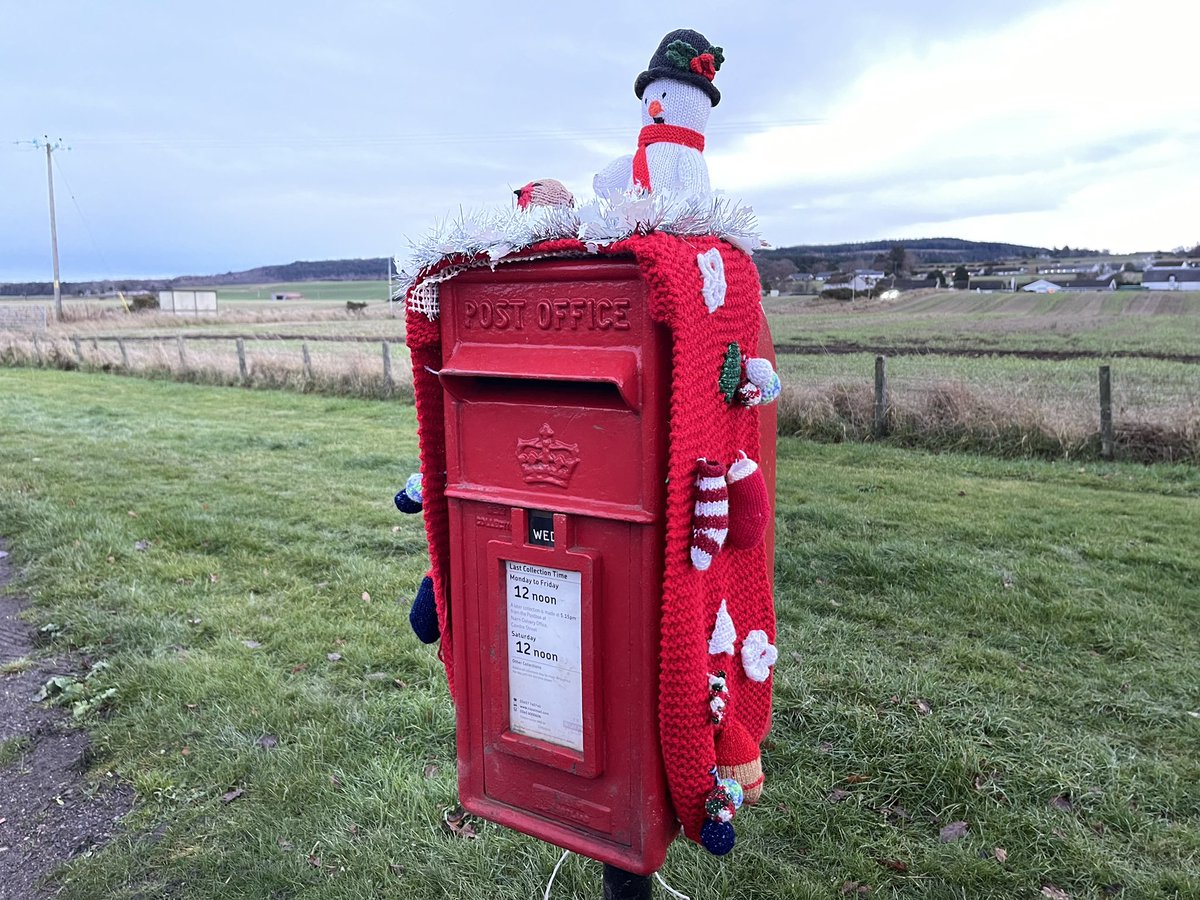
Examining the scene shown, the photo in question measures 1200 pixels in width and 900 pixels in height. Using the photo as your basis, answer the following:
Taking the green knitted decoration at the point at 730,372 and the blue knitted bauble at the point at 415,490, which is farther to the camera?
the blue knitted bauble at the point at 415,490

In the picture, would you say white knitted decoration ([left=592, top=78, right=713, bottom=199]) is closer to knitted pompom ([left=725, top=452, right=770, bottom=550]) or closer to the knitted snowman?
the knitted snowman

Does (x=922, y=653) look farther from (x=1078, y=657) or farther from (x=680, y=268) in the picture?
(x=680, y=268)

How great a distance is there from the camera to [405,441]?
9.05 meters

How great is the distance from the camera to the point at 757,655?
1.96m

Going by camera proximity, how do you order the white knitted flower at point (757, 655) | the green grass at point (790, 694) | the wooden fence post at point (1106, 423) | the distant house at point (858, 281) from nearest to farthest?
the white knitted flower at point (757, 655) → the green grass at point (790, 694) → the wooden fence post at point (1106, 423) → the distant house at point (858, 281)

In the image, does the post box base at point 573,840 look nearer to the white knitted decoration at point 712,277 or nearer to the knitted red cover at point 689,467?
the knitted red cover at point 689,467

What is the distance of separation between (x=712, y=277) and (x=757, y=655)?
91 centimetres

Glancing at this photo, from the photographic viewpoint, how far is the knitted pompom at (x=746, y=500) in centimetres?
167

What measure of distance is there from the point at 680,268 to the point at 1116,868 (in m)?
2.30

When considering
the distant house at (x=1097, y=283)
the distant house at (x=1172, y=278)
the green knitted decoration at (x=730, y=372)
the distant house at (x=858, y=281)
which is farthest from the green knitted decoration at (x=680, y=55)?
the distant house at (x=1097, y=283)

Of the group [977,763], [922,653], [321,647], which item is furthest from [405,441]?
[977,763]

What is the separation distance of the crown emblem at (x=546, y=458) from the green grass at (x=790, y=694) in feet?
4.88

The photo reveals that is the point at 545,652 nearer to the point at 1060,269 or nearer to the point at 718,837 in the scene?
the point at 718,837

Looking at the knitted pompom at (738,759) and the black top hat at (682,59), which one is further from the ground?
the black top hat at (682,59)
